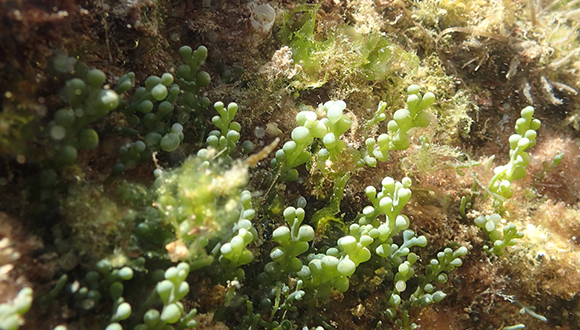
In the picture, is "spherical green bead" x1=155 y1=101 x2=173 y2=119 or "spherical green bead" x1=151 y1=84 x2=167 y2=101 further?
"spherical green bead" x1=155 y1=101 x2=173 y2=119

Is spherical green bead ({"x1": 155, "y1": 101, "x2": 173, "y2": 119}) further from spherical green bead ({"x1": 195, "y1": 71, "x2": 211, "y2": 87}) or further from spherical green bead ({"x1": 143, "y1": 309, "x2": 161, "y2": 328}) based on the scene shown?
spherical green bead ({"x1": 143, "y1": 309, "x2": 161, "y2": 328})

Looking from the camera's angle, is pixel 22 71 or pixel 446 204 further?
pixel 446 204

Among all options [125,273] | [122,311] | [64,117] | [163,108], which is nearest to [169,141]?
[163,108]

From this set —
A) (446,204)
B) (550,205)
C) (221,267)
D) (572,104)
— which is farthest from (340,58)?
(572,104)

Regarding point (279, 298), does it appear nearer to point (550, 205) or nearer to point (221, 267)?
point (221, 267)

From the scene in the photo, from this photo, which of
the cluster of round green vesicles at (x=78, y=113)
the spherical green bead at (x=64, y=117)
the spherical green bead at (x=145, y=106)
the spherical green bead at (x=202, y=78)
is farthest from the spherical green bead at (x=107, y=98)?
the spherical green bead at (x=202, y=78)

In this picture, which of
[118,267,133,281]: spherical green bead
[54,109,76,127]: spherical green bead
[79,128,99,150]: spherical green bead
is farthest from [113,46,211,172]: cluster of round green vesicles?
[118,267,133,281]: spherical green bead

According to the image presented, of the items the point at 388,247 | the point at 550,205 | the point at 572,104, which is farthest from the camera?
the point at 572,104

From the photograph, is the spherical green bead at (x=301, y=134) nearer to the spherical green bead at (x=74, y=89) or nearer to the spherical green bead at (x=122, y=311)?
the spherical green bead at (x=74, y=89)
